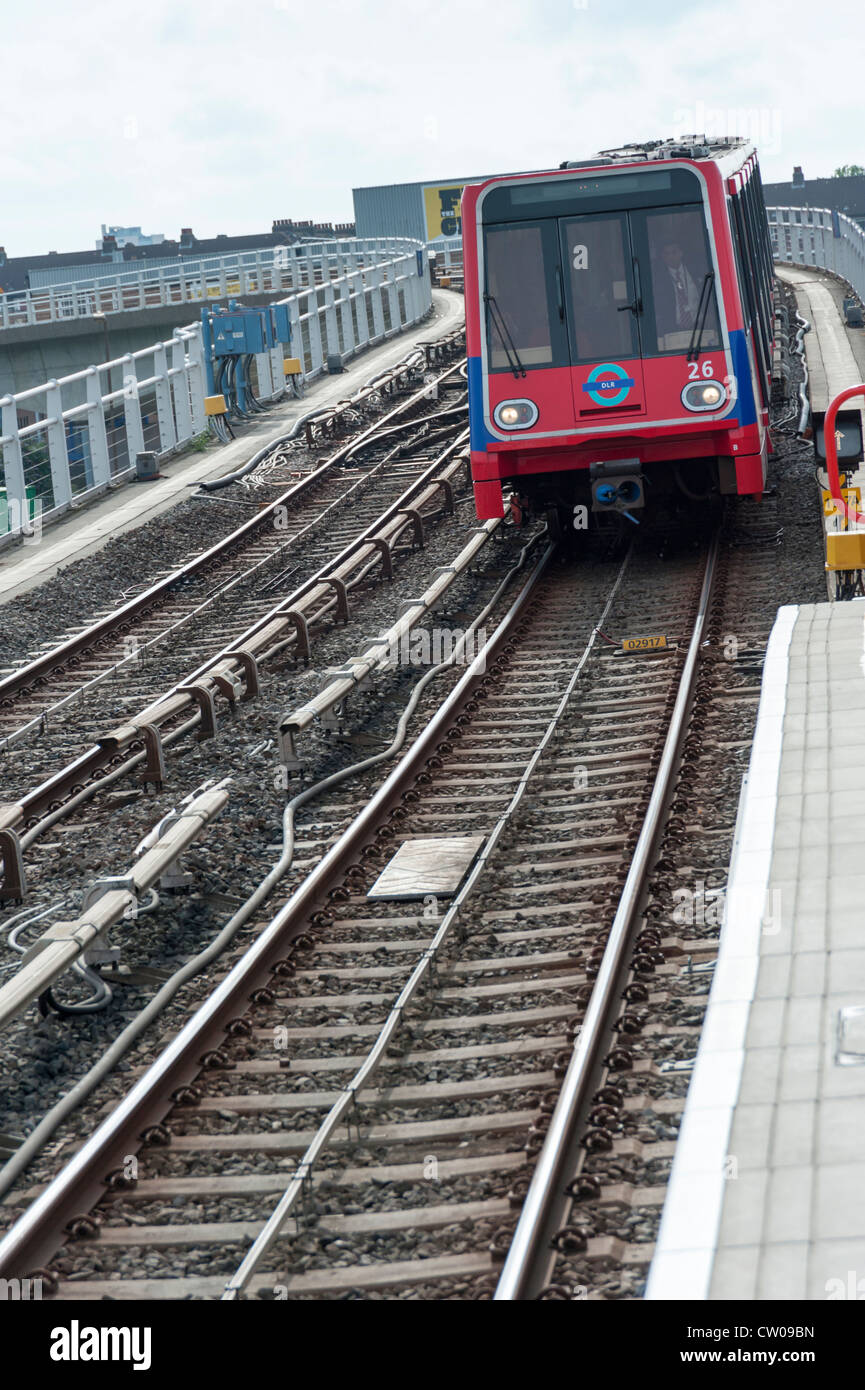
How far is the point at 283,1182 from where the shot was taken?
5641 millimetres

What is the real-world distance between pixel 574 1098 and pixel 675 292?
30.3 feet

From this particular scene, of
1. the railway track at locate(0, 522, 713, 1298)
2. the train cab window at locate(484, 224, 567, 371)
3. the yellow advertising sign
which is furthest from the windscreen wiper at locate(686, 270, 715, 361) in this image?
the yellow advertising sign

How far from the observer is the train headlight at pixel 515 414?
13.8m

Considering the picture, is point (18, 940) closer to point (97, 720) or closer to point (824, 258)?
point (97, 720)

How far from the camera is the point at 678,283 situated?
1348cm

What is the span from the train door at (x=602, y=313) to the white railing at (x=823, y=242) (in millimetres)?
17780

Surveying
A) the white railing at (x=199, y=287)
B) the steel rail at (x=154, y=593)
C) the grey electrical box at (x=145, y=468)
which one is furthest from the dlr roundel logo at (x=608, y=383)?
the white railing at (x=199, y=287)

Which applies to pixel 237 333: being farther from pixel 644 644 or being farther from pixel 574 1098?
pixel 574 1098

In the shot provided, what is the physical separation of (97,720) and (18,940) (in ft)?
13.5

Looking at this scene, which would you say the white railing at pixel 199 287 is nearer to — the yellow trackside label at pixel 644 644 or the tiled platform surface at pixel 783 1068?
the yellow trackside label at pixel 644 644

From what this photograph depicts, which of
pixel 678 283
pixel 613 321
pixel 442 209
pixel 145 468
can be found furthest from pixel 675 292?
pixel 442 209

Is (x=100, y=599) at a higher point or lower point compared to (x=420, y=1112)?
higher
